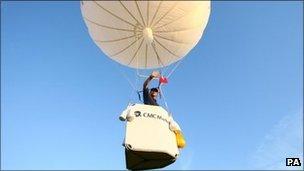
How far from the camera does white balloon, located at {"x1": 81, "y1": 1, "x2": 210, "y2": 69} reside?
533 inches

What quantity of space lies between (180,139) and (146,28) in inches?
127

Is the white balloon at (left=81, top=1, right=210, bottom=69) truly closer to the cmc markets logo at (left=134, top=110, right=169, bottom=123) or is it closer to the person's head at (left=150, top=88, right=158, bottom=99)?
the person's head at (left=150, top=88, right=158, bottom=99)

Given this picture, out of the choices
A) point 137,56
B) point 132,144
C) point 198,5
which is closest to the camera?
point 132,144

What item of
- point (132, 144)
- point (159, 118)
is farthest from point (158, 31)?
point (132, 144)

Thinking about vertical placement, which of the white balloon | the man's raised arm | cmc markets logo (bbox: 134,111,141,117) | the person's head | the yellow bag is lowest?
the yellow bag

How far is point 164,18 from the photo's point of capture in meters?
13.9

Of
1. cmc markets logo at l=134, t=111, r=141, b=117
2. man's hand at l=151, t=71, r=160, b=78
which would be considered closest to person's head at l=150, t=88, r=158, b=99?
man's hand at l=151, t=71, r=160, b=78

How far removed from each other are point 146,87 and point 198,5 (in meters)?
2.64

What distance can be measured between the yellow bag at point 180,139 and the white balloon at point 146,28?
2595 millimetres

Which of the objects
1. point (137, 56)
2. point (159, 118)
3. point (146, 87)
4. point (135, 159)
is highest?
point (137, 56)

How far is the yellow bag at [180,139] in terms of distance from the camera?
44.4 ft

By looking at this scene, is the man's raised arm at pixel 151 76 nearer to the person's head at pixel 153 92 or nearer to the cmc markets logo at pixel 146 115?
the person's head at pixel 153 92

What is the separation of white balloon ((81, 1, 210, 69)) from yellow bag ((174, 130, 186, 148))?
2595mm

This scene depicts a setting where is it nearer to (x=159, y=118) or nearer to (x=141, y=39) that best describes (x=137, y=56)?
(x=141, y=39)
